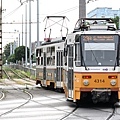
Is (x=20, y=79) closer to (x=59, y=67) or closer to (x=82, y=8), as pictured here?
(x=59, y=67)

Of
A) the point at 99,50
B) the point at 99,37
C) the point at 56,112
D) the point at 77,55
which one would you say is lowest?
the point at 56,112

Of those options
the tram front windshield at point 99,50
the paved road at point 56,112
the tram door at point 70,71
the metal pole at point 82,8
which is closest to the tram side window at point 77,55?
the tram front windshield at point 99,50

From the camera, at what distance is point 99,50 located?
A: 59.7 ft

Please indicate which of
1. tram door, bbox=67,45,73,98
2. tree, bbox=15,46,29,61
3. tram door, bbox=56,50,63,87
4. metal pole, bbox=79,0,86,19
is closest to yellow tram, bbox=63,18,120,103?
tram door, bbox=67,45,73,98

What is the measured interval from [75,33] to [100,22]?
7.50ft

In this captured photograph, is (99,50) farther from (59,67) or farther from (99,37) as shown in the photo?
(59,67)

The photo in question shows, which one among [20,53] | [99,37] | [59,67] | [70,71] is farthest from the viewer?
[20,53]

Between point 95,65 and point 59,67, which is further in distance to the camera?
point 59,67

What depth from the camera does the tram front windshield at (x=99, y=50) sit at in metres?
18.1

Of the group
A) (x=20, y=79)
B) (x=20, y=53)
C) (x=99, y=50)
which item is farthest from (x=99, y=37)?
(x=20, y=53)

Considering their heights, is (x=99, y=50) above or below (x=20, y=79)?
above

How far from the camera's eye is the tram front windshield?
18078 mm

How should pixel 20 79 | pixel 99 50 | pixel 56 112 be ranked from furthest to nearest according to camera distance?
pixel 20 79 < pixel 99 50 < pixel 56 112

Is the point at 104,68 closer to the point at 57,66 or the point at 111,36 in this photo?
the point at 111,36
